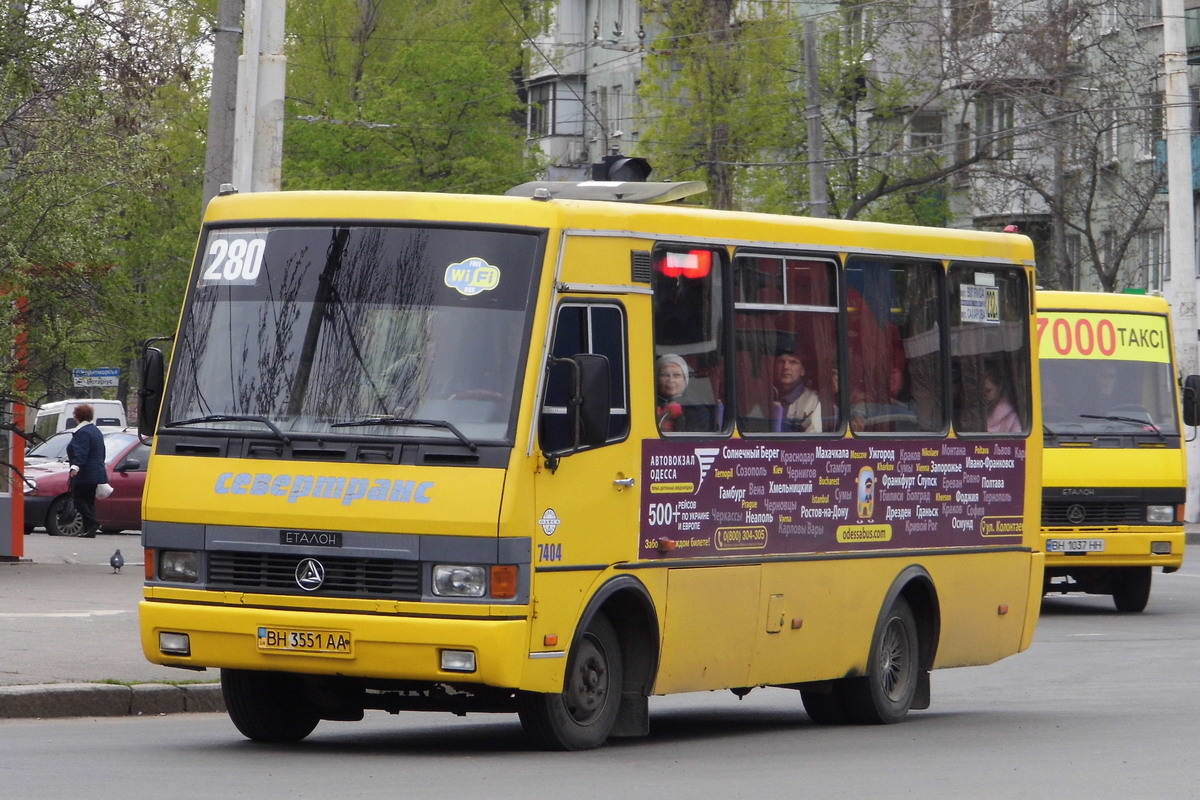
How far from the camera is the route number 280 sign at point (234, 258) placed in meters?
10.5

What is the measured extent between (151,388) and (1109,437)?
12.9 metres

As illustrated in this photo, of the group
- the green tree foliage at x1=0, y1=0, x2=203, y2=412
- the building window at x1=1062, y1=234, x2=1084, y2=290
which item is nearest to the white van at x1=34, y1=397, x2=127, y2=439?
the building window at x1=1062, y1=234, x2=1084, y2=290

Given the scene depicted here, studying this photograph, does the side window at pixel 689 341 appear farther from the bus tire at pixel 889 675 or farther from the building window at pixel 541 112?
the building window at pixel 541 112

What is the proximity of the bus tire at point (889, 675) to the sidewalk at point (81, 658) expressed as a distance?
12.5 ft

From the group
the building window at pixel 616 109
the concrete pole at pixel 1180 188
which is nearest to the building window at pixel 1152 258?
the concrete pole at pixel 1180 188

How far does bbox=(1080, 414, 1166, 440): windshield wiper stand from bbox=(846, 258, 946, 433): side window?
8.29m

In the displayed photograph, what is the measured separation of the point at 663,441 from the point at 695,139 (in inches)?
1445

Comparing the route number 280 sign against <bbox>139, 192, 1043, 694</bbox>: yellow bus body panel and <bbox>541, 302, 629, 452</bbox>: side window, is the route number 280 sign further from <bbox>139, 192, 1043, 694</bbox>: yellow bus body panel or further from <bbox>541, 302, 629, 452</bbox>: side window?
<bbox>541, 302, 629, 452</bbox>: side window

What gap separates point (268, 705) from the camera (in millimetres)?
10812

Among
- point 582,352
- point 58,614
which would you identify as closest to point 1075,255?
point 58,614

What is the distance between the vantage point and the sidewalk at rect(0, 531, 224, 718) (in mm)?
12164

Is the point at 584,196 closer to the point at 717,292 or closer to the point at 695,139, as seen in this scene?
the point at 717,292

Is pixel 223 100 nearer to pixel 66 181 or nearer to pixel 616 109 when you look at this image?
pixel 66 181

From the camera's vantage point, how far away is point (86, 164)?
21.9 m
